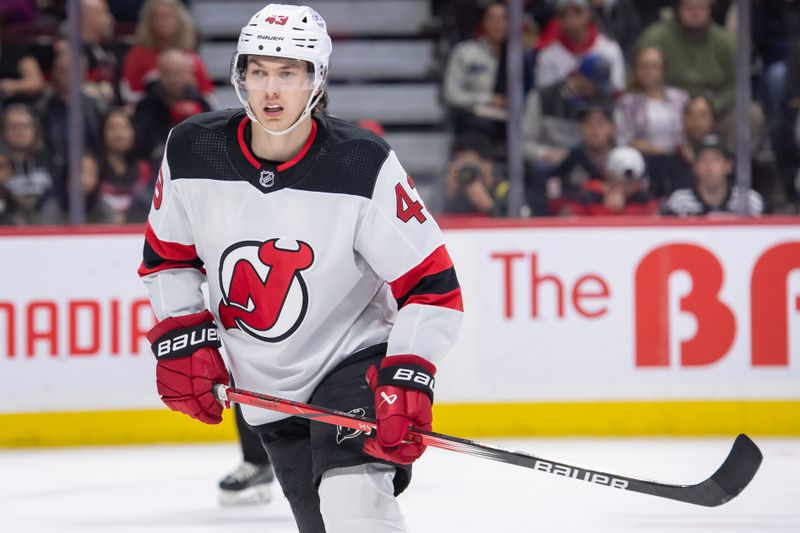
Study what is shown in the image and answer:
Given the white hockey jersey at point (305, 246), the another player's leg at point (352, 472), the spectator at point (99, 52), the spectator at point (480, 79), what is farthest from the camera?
the spectator at point (480, 79)

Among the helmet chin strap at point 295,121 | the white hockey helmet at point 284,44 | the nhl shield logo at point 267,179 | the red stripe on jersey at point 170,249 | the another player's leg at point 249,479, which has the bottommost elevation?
the another player's leg at point 249,479

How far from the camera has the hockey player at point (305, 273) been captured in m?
2.08

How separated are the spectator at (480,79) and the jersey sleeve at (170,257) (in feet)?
9.55

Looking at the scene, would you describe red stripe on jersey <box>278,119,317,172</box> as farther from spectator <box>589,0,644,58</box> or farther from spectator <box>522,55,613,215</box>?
spectator <box>589,0,644,58</box>

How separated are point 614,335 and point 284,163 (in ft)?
8.91

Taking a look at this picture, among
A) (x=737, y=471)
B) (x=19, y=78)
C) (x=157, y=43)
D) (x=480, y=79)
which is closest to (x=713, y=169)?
(x=480, y=79)

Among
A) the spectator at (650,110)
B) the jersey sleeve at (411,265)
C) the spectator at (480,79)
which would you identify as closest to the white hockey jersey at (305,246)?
the jersey sleeve at (411,265)

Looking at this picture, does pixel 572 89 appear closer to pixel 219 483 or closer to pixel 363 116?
pixel 363 116

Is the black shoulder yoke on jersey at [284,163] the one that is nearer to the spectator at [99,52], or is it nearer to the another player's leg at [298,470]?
the another player's leg at [298,470]

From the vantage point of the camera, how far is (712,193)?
4871mm

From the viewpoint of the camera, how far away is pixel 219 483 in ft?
12.3

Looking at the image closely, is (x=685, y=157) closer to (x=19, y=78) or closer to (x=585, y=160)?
(x=585, y=160)

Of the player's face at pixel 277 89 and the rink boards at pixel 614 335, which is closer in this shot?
the player's face at pixel 277 89

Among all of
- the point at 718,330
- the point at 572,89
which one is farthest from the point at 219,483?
the point at 572,89
